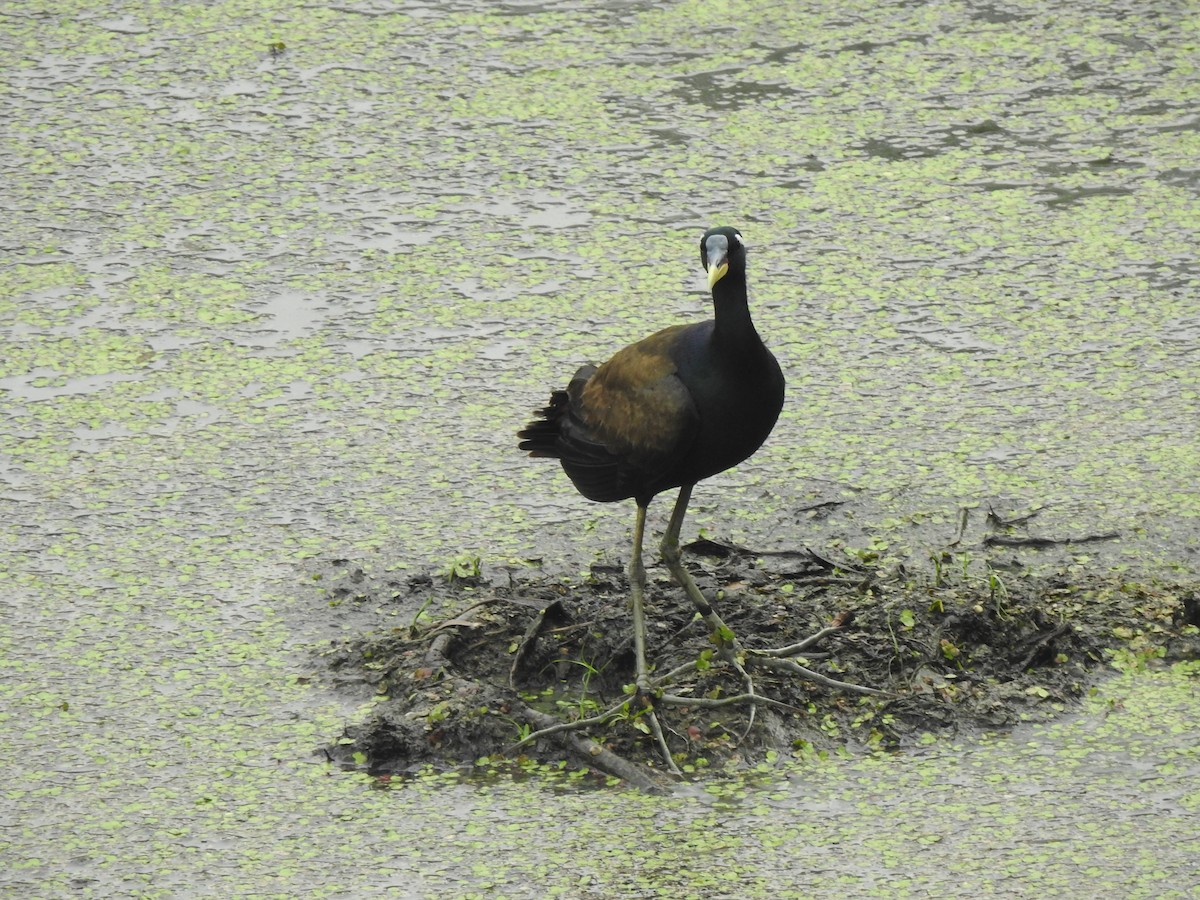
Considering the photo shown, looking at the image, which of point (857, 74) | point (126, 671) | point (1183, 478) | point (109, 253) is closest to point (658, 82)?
point (857, 74)

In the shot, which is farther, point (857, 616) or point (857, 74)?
point (857, 74)

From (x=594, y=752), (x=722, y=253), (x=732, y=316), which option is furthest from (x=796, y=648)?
→ (x=722, y=253)

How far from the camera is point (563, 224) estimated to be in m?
6.63

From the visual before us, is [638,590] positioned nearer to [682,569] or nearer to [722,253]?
[682,569]

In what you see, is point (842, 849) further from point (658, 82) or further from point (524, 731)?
point (658, 82)

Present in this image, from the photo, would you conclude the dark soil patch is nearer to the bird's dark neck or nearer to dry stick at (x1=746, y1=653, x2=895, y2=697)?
dry stick at (x1=746, y1=653, x2=895, y2=697)

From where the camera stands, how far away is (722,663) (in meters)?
4.34

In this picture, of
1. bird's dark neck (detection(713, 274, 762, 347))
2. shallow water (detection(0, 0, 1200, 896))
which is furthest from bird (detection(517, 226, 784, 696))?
shallow water (detection(0, 0, 1200, 896))

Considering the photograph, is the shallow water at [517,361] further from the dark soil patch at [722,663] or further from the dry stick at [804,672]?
the dry stick at [804,672]

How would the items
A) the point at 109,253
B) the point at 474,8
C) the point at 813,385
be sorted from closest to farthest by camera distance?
the point at 813,385 → the point at 109,253 → the point at 474,8

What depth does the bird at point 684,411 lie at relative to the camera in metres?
4.20

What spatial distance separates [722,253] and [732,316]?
Answer: 17 centimetres

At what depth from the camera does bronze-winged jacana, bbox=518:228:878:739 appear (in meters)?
4.20

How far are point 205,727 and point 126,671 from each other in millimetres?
358
